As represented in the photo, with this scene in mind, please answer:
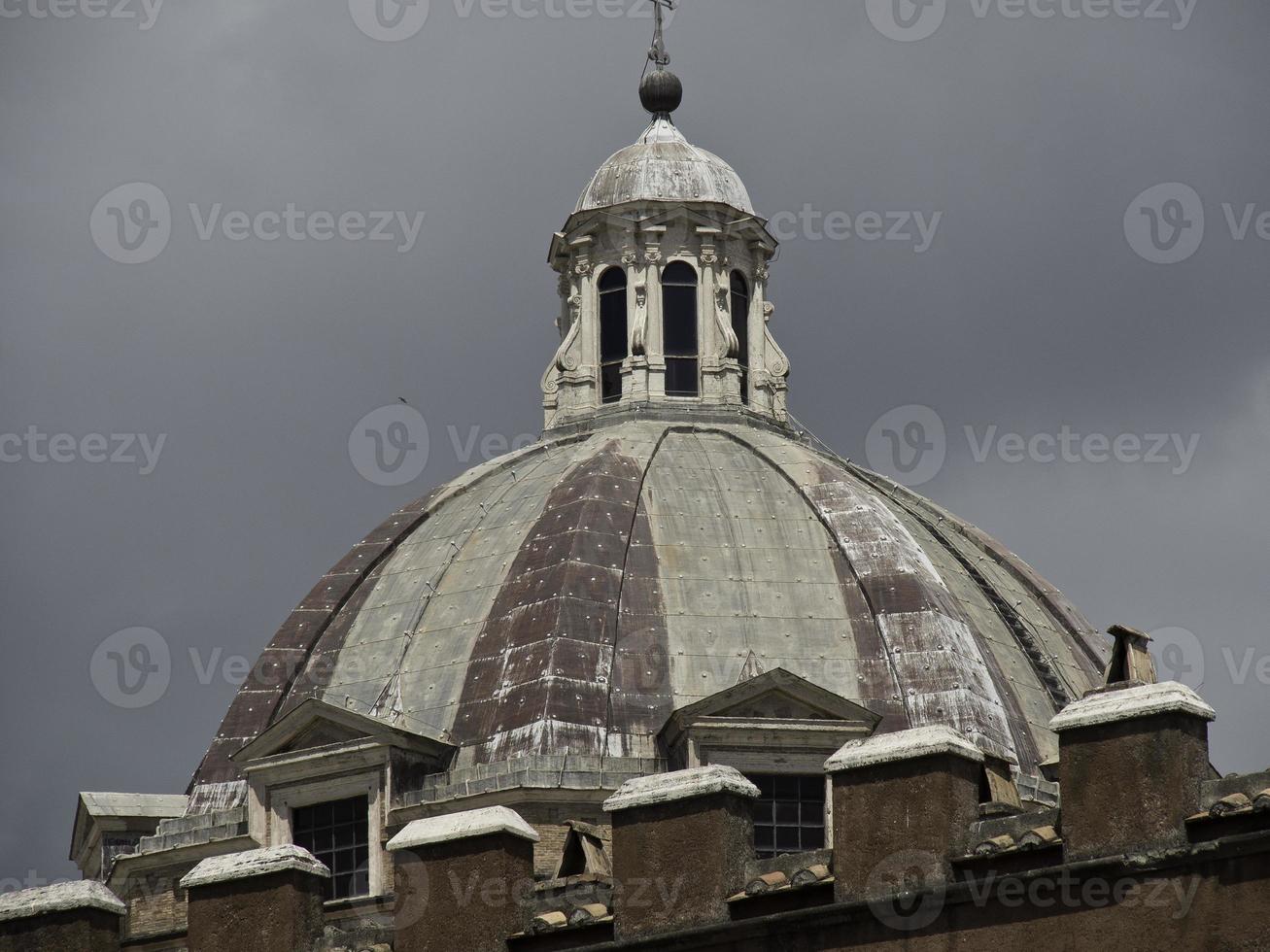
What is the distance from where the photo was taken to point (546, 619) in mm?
71812

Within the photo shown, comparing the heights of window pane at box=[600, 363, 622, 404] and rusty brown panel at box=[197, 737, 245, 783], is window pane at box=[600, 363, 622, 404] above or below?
above

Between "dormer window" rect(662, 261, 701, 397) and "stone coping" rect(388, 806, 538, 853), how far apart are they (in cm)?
3266

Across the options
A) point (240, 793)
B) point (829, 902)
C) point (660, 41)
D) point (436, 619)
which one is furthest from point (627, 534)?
point (829, 902)

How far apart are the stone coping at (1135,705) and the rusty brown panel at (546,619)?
2515cm

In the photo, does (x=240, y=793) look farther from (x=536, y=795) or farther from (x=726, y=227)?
(x=726, y=227)

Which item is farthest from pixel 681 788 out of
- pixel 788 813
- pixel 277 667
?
pixel 277 667

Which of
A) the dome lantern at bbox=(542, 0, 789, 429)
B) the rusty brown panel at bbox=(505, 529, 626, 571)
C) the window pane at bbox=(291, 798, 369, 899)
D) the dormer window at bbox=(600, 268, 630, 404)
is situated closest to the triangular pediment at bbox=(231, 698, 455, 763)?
the window pane at bbox=(291, 798, 369, 899)

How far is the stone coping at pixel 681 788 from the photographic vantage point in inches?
1889

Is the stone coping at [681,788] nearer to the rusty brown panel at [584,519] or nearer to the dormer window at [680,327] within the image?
the rusty brown panel at [584,519]

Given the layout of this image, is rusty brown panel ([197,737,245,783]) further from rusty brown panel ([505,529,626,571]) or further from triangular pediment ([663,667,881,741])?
triangular pediment ([663,667,881,741])

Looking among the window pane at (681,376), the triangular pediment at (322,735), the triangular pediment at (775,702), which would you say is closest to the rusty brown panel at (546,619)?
the triangular pediment at (322,735)

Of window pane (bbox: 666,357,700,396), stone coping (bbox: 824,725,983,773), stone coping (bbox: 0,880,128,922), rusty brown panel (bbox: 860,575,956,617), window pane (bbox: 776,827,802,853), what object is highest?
window pane (bbox: 666,357,700,396)

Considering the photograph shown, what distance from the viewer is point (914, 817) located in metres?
46.7

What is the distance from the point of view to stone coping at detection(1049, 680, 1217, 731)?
45.0 m
